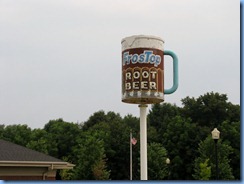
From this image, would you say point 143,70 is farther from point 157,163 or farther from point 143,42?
point 157,163

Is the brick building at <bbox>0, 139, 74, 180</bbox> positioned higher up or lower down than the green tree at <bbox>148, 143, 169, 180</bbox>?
higher up

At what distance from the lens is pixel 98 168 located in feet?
147

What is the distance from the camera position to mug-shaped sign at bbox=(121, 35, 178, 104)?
12.0 metres

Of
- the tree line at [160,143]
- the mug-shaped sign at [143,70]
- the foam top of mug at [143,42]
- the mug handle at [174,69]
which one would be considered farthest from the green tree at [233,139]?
the foam top of mug at [143,42]

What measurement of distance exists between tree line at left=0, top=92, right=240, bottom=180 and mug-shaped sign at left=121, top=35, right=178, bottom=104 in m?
28.2

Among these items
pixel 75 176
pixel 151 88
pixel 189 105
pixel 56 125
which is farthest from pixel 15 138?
pixel 151 88

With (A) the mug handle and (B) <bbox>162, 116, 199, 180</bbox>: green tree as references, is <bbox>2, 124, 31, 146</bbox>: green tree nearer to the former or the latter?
(B) <bbox>162, 116, 199, 180</bbox>: green tree

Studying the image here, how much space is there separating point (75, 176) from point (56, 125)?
10813 millimetres

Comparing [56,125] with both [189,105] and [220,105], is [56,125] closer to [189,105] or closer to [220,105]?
[189,105]

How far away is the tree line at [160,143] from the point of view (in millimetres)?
44562

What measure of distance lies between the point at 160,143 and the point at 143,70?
37.8 meters

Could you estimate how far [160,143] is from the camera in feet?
161

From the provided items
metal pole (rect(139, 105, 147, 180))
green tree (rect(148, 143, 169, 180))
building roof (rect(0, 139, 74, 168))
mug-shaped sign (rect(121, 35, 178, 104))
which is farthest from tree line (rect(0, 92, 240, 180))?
mug-shaped sign (rect(121, 35, 178, 104))

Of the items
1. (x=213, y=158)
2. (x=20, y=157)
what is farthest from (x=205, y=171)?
(x=20, y=157)
